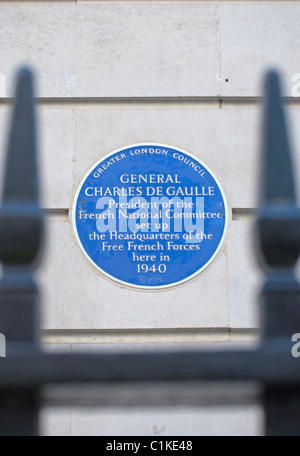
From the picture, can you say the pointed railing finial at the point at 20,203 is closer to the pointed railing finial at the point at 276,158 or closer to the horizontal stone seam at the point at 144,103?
the pointed railing finial at the point at 276,158

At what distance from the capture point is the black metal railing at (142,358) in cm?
105

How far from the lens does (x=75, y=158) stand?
421cm

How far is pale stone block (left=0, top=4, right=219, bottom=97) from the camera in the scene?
430 centimetres

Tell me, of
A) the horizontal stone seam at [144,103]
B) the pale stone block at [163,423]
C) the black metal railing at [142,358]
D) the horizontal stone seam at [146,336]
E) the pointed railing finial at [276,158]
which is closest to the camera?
the black metal railing at [142,358]

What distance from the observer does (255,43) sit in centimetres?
437

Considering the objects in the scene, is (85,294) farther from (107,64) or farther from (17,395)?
(17,395)

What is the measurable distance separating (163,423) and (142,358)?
9.92ft

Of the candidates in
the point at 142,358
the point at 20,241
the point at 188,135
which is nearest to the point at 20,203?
the point at 20,241

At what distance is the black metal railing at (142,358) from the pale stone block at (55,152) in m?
3.00

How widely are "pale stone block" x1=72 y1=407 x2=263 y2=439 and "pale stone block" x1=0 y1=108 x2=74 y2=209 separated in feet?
4.66

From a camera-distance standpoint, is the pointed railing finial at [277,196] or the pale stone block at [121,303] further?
the pale stone block at [121,303]

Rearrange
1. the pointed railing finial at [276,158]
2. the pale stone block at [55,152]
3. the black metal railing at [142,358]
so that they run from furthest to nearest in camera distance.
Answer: the pale stone block at [55,152] → the pointed railing finial at [276,158] → the black metal railing at [142,358]

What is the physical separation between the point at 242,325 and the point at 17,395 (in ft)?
10.2

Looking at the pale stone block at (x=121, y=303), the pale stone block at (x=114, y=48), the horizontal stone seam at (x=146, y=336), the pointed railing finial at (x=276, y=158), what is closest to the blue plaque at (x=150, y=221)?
the pale stone block at (x=121, y=303)
